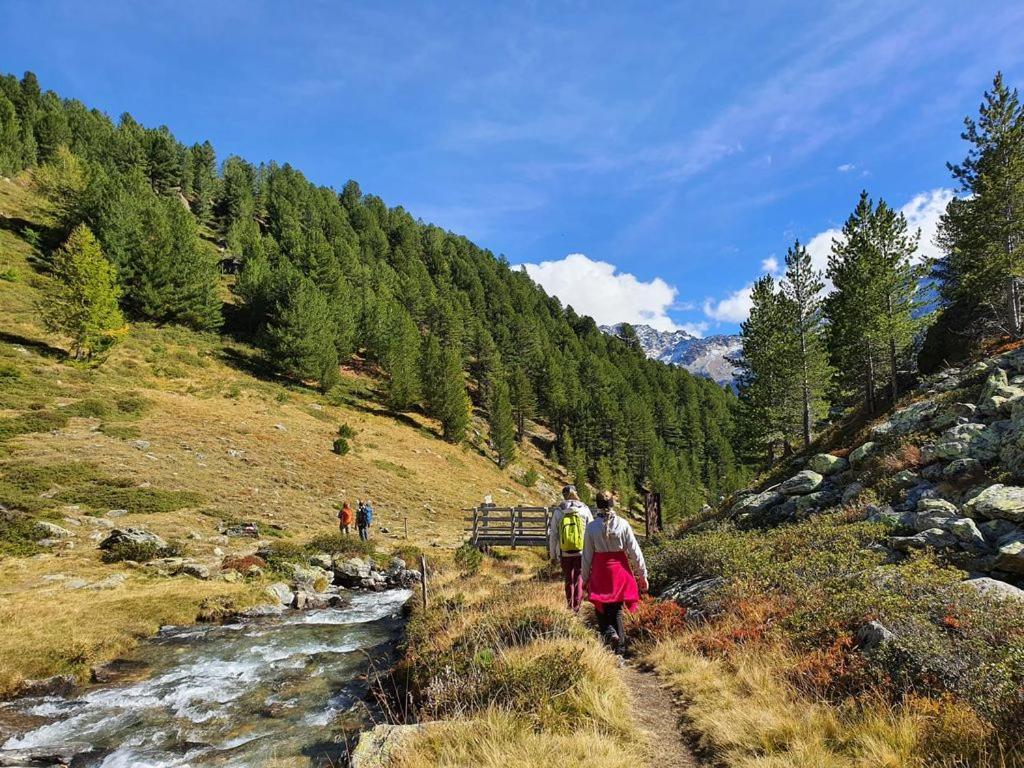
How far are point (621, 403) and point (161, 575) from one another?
231 ft

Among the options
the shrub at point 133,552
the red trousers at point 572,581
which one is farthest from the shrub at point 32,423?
the red trousers at point 572,581

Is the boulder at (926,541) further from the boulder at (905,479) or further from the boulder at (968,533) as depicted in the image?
the boulder at (905,479)

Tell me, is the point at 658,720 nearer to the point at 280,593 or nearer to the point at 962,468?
the point at 962,468

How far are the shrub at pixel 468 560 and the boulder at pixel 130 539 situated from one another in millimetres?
10872

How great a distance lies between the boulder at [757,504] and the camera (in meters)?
17.2

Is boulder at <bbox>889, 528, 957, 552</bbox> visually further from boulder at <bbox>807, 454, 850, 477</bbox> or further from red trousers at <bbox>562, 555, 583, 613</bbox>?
boulder at <bbox>807, 454, 850, 477</bbox>

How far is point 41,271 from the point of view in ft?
151

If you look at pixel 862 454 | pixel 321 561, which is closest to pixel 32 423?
pixel 321 561

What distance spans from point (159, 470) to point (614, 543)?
26546 mm

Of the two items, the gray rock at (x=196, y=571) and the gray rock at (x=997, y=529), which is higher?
the gray rock at (x=997, y=529)

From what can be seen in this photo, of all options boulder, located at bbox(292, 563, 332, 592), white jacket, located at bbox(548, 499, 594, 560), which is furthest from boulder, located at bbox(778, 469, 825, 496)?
boulder, located at bbox(292, 563, 332, 592)

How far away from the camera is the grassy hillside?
44.3ft

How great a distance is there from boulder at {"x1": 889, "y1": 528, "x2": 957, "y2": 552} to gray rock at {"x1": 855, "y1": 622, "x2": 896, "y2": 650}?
3.87 meters

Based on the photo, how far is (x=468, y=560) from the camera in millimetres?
19594
